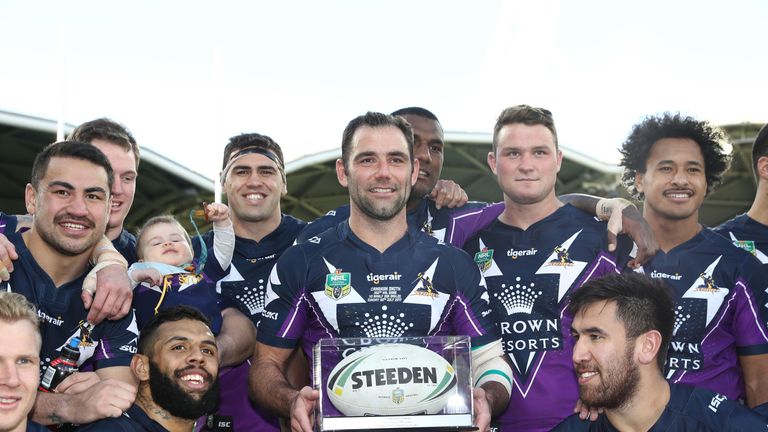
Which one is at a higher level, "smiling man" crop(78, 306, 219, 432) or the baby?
the baby

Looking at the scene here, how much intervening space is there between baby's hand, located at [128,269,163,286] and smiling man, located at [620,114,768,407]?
3117 mm

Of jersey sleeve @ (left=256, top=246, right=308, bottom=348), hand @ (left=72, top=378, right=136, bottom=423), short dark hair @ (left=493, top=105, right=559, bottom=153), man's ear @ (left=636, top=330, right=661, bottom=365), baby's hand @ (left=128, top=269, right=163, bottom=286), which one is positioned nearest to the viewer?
hand @ (left=72, top=378, right=136, bottom=423)

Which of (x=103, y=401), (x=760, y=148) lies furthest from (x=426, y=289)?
(x=760, y=148)

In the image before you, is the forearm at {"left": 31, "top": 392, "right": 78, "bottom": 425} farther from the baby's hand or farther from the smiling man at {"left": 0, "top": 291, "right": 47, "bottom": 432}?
the baby's hand

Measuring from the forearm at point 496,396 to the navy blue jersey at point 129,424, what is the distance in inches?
75.3

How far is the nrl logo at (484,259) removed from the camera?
5645 mm

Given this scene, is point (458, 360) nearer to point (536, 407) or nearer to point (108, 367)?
point (536, 407)

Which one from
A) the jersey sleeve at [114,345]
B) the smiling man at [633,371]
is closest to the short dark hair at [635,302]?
the smiling man at [633,371]

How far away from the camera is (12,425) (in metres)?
4.29

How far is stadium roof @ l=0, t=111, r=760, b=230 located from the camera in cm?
1777

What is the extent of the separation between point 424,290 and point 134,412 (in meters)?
1.84

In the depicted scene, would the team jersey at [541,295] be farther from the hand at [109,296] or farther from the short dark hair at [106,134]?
the short dark hair at [106,134]

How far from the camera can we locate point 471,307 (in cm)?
512

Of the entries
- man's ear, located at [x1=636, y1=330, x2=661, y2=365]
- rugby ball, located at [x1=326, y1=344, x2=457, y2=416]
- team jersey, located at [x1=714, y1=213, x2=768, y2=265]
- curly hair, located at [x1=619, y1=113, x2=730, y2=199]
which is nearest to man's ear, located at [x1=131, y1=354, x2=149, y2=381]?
rugby ball, located at [x1=326, y1=344, x2=457, y2=416]
